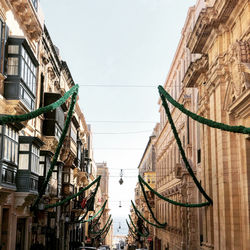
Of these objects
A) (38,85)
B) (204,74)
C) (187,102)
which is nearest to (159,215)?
(187,102)

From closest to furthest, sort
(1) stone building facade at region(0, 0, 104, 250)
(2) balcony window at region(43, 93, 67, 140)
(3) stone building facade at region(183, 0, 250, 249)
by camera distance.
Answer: (3) stone building facade at region(183, 0, 250, 249) → (1) stone building facade at region(0, 0, 104, 250) → (2) balcony window at region(43, 93, 67, 140)

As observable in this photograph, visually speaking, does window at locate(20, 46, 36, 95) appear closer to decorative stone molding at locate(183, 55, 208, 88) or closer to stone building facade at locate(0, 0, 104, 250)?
stone building facade at locate(0, 0, 104, 250)

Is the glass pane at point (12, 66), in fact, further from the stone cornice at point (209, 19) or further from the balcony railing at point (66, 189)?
the balcony railing at point (66, 189)

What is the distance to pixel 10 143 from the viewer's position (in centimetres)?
1948

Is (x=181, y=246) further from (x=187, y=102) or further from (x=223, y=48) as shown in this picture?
(x=223, y=48)

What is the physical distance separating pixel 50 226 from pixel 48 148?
237 inches

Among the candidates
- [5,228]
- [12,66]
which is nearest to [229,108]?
[12,66]

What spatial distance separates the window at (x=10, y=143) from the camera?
18.5m

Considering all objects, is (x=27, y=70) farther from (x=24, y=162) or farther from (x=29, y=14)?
(x=24, y=162)

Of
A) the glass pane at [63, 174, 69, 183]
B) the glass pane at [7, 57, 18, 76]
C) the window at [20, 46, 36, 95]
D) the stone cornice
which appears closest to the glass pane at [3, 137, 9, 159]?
the glass pane at [7, 57, 18, 76]

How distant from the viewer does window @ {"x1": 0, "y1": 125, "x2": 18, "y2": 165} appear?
18516 millimetres

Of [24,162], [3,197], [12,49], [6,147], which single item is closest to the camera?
[6,147]

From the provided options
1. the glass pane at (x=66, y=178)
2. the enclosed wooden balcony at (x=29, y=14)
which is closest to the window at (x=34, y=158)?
the enclosed wooden balcony at (x=29, y=14)

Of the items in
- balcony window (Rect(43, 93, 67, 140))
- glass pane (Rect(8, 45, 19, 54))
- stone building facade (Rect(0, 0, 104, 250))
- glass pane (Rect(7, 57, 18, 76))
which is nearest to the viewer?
stone building facade (Rect(0, 0, 104, 250))
